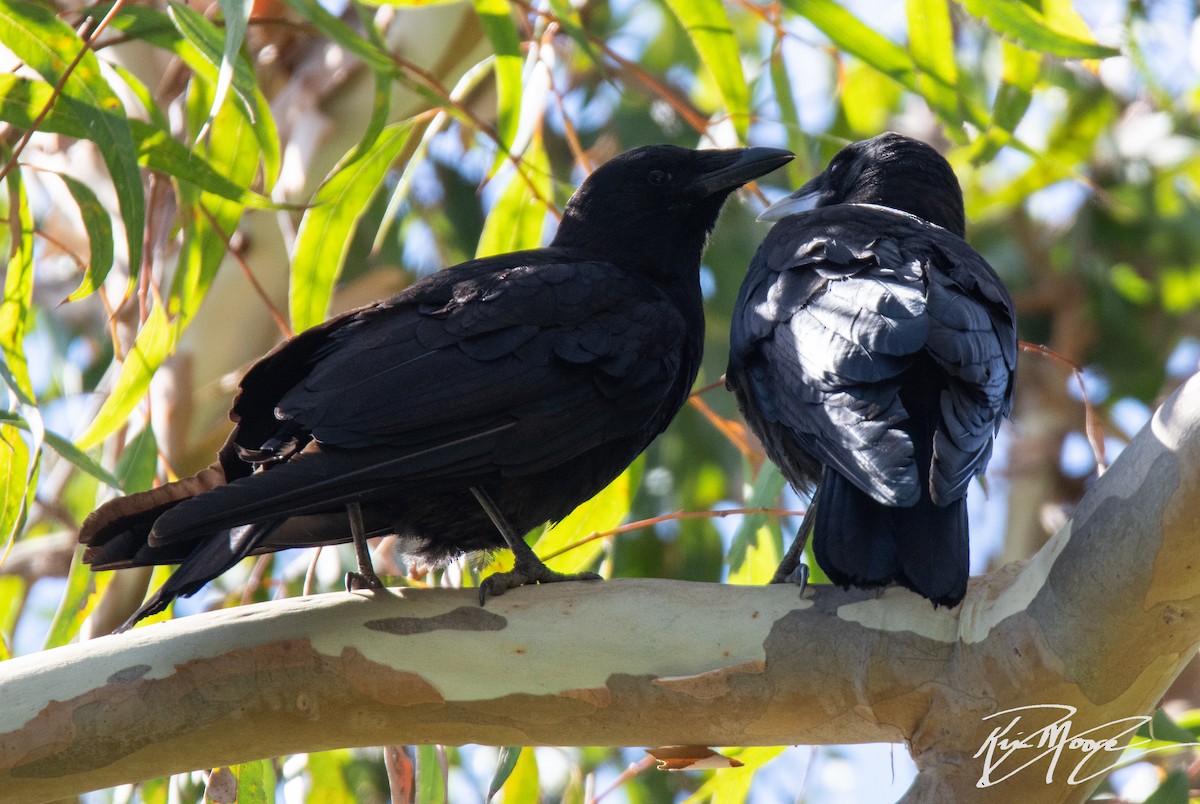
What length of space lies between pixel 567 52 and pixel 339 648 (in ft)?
11.9

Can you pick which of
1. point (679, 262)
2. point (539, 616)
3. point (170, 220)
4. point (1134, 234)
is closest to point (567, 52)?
point (170, 220)

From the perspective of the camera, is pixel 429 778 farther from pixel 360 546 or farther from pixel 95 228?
pixel 95 228

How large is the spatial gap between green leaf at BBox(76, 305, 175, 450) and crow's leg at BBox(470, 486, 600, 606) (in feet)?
2.91

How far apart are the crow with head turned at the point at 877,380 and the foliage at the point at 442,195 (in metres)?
0.55

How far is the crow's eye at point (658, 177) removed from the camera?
Result: 11.1 feet

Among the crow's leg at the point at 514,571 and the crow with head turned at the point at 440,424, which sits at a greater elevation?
the crow with head turned at the point at 440,424

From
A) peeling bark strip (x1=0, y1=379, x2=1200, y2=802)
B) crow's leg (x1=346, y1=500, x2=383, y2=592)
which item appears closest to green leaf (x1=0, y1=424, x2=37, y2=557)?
crow's leg (x1=346, y1=500, x2=383, y2=592)

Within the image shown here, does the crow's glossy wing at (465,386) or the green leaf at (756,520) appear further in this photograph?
the green leaf at (756,520)

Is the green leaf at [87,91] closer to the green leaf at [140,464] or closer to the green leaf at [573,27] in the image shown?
the green leaf at [140,464]

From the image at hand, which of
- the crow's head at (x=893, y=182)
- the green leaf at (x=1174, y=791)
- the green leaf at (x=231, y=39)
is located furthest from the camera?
the crow's head at (x=893, y=182)

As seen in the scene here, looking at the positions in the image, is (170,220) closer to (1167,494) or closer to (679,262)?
(679,262)

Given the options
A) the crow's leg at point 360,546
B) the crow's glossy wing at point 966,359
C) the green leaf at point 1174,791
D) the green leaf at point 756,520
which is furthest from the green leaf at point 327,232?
the green leaf at point 1174,791

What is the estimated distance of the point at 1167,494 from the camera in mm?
1837

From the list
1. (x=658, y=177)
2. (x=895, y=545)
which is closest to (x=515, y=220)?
(x=658, y=177)
